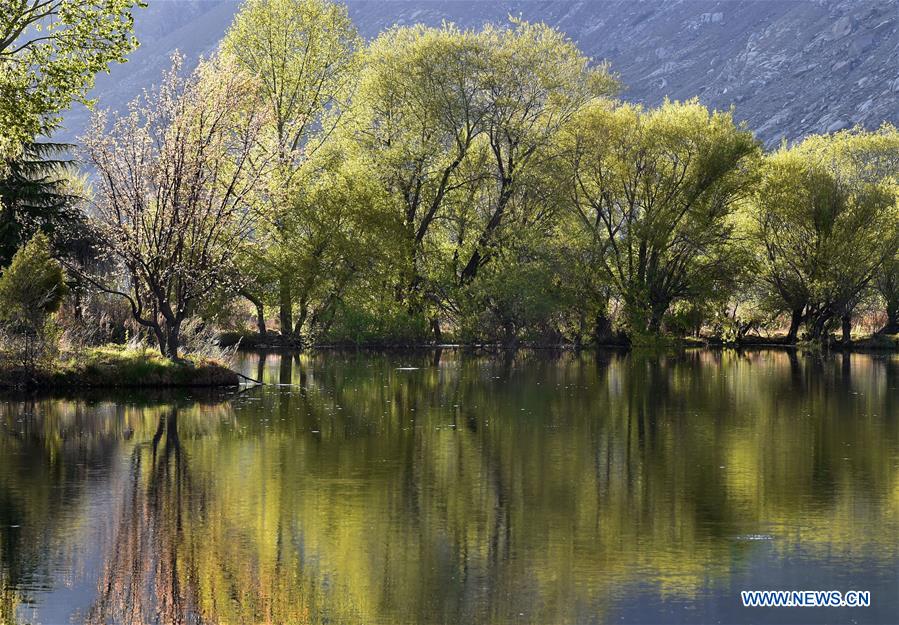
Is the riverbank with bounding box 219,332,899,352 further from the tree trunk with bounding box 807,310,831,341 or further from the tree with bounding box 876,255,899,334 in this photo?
the tree with bounding box 876,255,899,334

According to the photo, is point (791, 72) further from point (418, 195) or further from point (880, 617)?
point (880, 617)

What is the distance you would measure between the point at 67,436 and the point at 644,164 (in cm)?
4393

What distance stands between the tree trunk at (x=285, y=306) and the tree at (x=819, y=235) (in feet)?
89.2

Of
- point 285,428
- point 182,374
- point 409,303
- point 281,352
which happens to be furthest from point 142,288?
point 409,303

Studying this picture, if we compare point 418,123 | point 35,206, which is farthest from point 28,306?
point 418,123

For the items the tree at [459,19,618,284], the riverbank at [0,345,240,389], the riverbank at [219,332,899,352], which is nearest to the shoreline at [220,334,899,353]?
the riverbank at [219,332,899,352]

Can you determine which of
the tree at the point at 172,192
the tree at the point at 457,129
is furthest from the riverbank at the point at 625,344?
the tree at the point at 172,192

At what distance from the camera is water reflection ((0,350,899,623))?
1112cm

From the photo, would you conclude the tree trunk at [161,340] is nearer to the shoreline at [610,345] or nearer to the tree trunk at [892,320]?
the shoreline at [610,345]

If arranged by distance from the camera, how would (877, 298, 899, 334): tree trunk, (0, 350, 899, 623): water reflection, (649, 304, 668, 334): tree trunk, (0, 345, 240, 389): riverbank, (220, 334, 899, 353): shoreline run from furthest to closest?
1. (877, 298, 899, 334): tree trunk
2. (649, 304, 668, 334): tree trunk
3. (220, 334, 899, 353): shoreline
4. (0, 345, 240, 389): riverbank
5. (0, 350, 899, 623): water reflection

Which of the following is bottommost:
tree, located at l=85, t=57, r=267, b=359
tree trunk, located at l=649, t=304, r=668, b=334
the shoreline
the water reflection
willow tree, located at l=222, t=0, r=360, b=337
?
the water reflection

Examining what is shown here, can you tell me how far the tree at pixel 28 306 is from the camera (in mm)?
30016

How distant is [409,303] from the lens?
5928 cm

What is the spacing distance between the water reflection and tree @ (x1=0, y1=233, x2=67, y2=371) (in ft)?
10.2
